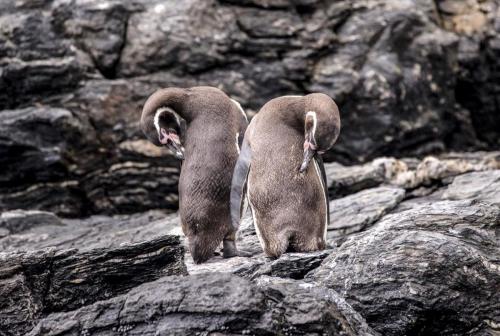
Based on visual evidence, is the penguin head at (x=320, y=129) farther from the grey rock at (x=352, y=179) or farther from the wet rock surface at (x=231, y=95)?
the grey rock at (x=352, y=179)

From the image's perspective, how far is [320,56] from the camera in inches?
472

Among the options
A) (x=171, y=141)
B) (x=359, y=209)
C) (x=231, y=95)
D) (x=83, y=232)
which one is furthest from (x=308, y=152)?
(x=231, y=95)

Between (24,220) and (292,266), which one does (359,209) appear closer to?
(292,266)

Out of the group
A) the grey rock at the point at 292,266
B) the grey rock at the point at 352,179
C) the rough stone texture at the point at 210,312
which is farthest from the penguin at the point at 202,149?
the grey rock at the point at 352,179

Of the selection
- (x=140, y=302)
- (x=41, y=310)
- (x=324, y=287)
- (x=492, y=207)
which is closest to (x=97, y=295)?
(x=41, y=310)

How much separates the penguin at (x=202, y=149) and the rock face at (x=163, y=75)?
12.8ft

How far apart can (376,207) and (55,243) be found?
10.5 ft

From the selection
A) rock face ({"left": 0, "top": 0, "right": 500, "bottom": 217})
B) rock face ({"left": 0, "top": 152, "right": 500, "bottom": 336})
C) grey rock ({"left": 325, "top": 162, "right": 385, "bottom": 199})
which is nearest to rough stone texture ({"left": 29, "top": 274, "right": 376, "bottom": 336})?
rock face ({"left": 0, "top": 152, "right": 500, "bottom": 336})

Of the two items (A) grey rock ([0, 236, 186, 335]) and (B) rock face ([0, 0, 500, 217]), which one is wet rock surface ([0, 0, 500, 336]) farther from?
(A) grey rock ([0, 236, 186, 335])

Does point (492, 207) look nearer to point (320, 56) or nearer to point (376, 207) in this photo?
point (376, 207)

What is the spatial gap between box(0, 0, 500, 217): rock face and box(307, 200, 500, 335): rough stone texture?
5.61 m

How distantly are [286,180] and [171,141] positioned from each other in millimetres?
1129

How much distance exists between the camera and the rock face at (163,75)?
11.2 meters

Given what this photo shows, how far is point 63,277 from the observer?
6223 mm
